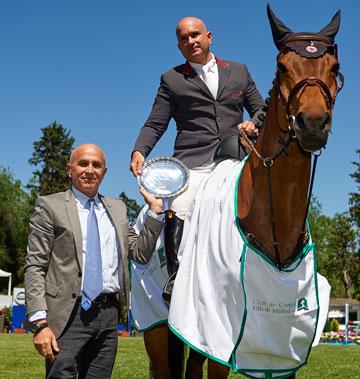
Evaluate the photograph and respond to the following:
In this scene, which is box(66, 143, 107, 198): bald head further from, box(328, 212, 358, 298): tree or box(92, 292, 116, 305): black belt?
box(328, 212, 358, 298): tree

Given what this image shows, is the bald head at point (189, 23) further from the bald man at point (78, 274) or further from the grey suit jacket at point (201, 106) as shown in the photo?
the bald man at point (78, 274)

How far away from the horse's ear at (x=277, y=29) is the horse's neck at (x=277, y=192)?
13.2 inches

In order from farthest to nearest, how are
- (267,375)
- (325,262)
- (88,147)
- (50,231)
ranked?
(325,262), (88,147), (50,231), (267,375)

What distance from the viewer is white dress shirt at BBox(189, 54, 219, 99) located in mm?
5684

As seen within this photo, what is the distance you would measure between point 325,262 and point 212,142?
7285 centimetres

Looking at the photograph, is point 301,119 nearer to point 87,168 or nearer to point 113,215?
point 87,168

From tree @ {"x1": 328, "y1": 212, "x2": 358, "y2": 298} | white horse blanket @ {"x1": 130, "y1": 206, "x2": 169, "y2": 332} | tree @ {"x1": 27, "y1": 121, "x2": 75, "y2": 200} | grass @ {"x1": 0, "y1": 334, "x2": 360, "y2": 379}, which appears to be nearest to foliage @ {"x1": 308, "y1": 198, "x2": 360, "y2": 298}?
tree @ {"x1": 328, "y1": 212, "x2": 358, "y2": 298}

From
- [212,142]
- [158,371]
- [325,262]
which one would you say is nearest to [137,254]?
[212,142]

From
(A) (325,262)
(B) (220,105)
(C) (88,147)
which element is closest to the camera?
(C) (88,147)

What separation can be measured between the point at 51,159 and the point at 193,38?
6274 cm

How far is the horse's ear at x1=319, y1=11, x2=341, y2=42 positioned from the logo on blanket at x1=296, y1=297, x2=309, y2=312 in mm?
1728

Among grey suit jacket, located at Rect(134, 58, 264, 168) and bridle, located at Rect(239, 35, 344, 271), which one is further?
grey suit jacket, located at Rect(134, 58, 264, 168)

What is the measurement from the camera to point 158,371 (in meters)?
6.36

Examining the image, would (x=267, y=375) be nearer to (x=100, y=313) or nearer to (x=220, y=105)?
(x=100, y=313)
